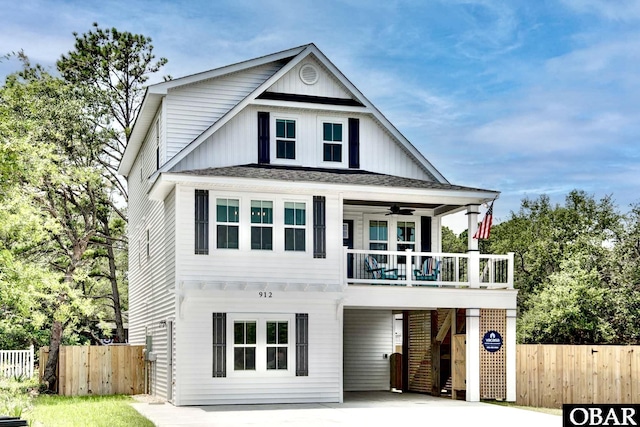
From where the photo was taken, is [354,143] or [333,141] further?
[354,143]

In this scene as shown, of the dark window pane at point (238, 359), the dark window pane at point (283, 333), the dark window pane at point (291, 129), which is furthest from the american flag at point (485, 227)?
the dark window pane at point (238, 359)

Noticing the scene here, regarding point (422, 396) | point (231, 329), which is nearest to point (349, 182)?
point (231, 329)

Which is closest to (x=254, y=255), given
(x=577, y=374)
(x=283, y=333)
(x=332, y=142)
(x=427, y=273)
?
(x=283, y=333)

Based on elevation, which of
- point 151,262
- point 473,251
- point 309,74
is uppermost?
point 309,74

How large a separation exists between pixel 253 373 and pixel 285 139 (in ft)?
24.0

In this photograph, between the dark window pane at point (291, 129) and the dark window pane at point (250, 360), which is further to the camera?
the dark window pane at point (291, 129)

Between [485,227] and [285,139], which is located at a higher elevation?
[285,139]

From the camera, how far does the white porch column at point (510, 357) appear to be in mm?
26141

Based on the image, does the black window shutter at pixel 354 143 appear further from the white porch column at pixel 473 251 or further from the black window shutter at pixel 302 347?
the black window shutter at pixel 302 347

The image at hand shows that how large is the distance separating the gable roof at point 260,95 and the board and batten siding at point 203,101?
38cm

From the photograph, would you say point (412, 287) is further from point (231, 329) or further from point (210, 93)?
point (210, 93)

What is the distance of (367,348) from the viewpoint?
30.7m

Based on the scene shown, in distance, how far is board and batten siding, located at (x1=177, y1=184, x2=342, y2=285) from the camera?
77.8 ft

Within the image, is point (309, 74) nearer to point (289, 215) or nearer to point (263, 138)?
point (263, 138)
